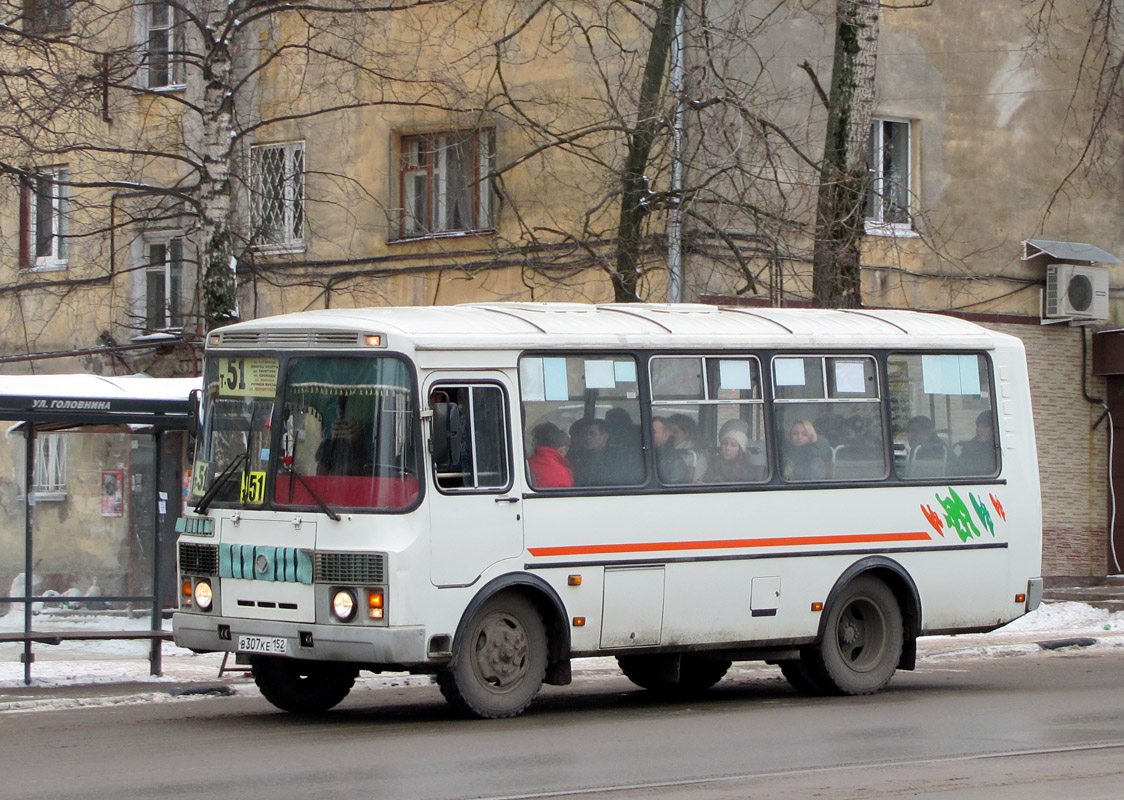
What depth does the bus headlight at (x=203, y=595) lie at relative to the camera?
11.1 meters

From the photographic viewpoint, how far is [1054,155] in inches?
979

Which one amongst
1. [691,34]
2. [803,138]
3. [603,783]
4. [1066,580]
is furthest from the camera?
[1066,580]

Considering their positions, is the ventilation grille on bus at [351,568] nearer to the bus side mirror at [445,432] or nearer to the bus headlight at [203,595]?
the bus side mirror at [445,432]

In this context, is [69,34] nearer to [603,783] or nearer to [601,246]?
[601,246]

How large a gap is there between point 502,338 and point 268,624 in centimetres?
226

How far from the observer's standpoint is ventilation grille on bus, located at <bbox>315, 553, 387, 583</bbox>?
1033cm

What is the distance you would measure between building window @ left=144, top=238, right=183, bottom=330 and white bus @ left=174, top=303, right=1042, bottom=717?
13.3 metres

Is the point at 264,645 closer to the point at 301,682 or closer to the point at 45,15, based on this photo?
the point at 301,682

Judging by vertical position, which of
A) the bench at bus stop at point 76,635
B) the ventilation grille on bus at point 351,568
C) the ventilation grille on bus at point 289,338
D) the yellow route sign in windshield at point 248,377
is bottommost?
the bench at bus stop at point 76,635

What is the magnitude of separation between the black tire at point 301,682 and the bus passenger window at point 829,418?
334 centimetres

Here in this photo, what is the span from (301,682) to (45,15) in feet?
31.0

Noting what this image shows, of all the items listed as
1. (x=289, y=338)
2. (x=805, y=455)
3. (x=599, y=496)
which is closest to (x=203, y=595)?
(x=289, y=338)

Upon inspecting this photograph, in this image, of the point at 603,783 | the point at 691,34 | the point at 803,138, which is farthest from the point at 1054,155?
the point at 603,783

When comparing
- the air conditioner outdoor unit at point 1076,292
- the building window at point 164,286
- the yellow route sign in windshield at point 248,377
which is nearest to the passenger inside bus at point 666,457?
the yellow route sign in windshield at point 248,377
